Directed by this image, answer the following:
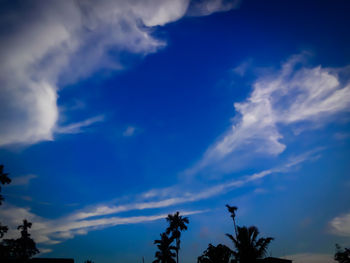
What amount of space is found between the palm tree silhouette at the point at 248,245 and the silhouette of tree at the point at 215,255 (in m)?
3.27

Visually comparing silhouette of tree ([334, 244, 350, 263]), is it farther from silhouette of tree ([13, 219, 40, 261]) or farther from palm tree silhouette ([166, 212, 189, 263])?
silhouette of tree ([13, 219, 40, 261])

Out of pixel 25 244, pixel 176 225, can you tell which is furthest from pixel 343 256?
pixel 25 244

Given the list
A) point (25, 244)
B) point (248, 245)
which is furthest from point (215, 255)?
point (25, 244)

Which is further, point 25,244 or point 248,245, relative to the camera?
point 25,244

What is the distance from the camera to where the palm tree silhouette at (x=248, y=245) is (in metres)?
21.3

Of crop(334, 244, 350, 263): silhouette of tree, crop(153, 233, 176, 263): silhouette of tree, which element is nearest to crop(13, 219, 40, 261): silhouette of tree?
crop(153, 233, 176, 263): silhouette of tree

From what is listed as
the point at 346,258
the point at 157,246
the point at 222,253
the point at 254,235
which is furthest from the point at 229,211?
the point at 346,258

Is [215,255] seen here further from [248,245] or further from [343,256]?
[343,256]

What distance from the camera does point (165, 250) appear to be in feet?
131

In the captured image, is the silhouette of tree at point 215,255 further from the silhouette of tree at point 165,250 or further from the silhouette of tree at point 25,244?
Result: the silhouette of tree at point 25,244

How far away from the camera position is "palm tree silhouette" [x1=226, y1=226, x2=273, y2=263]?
70.0ft

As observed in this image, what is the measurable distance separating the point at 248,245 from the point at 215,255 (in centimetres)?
624

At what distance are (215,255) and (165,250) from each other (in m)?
17.4

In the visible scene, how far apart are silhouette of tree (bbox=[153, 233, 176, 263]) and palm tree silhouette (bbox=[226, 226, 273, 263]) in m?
21.6
